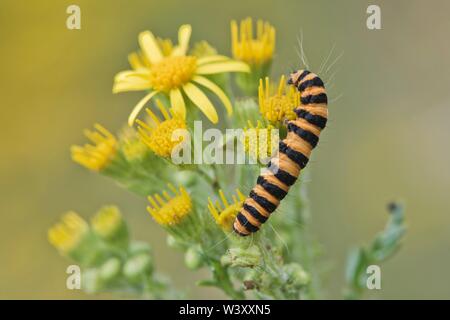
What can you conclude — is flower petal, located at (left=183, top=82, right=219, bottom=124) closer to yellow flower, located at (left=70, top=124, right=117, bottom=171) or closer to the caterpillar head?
the caterpillar head

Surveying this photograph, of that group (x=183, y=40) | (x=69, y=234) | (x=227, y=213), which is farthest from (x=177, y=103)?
(x=69, y=234)

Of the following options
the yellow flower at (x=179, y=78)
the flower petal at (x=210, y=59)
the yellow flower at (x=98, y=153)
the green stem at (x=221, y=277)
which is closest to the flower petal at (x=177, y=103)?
the yellow flower at (x=179, y=78)

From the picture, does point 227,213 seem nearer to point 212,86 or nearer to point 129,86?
point 212,86

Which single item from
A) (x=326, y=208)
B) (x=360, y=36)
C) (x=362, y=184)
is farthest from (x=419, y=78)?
(x=326, y=208)

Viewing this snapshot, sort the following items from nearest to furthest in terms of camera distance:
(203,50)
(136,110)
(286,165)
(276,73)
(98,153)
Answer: (286,165) < (136,110) < (98,153) < (203,50) < (276,73)

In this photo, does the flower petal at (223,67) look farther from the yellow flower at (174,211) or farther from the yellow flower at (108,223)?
the yellow flower at (108,223)
